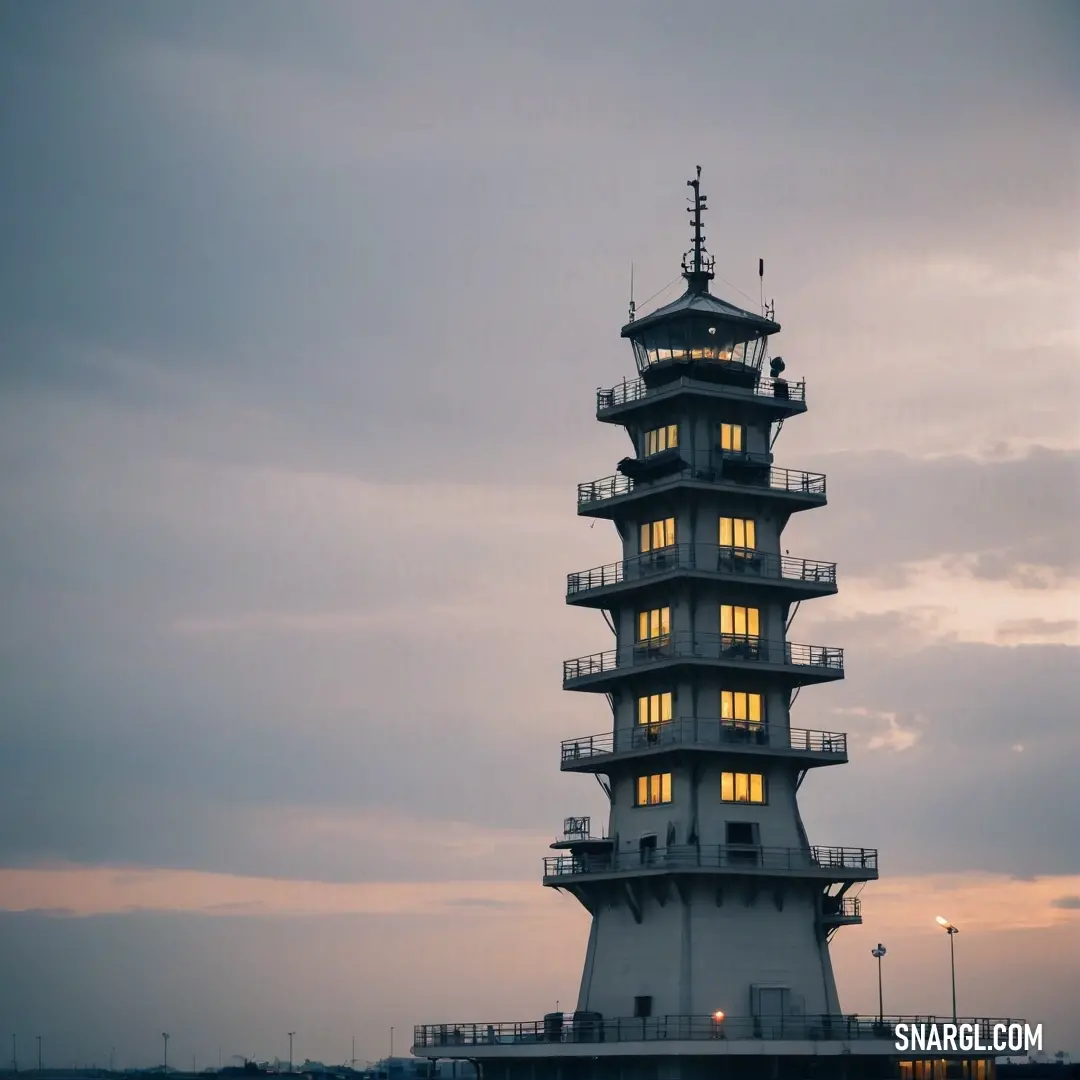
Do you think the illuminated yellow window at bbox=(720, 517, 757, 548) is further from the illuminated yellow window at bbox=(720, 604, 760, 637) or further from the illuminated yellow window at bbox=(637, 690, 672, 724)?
the illuminated yellow window at bbox=(637, 690, 672, 724)

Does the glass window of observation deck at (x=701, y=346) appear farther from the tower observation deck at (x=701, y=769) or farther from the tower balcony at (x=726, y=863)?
the tower balcony at (x=726, y=863)

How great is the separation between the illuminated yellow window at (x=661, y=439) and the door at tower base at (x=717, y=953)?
72.4 ft

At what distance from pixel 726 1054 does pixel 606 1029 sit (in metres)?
7.68

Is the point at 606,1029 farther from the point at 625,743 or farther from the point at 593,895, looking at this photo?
the point at 625,743

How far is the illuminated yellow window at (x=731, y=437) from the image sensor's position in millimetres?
94750

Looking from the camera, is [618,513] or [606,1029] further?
[618,513]

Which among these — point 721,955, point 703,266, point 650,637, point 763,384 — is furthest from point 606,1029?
point 703,266

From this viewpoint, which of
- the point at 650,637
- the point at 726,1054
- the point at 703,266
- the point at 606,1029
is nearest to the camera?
the point at 726,1054

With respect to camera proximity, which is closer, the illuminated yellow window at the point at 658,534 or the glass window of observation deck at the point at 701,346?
the illuminated yellow window at the point at 658,534

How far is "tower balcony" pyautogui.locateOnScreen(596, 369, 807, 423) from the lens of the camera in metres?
93.1

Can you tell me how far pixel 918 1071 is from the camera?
85250 millimetres

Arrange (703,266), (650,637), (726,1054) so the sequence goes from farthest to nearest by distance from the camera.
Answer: (703,266) → (650,637) → (726,1054)

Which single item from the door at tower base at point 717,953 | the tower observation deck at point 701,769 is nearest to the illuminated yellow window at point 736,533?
the tower observation deck at point 701,769

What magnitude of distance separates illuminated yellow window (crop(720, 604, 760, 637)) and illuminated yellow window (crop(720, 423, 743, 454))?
861 centimetres
